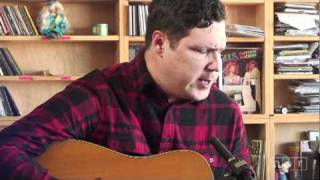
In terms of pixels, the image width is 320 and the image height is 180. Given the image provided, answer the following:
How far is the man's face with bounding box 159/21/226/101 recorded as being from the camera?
130 cm

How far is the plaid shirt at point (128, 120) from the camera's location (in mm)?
1301

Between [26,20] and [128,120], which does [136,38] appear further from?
[128,120]

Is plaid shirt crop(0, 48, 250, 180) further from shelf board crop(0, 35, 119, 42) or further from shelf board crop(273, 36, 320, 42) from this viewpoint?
shelf board crop(273, 36, 320, 42)

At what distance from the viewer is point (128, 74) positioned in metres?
1.46

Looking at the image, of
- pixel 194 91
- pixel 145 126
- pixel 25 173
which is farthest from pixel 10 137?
pixel 194 91

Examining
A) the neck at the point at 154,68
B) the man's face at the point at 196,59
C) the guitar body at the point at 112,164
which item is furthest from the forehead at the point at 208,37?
the guitar body at the point at 112,164

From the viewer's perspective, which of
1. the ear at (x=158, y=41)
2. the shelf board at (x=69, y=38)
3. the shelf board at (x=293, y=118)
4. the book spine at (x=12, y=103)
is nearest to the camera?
the ear at (x=158, y=41)

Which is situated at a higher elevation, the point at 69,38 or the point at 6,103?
the point at 69,38

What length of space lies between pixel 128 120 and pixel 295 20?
1901mm

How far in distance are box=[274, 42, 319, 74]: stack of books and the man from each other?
1606 mm

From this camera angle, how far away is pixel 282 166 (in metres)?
3.12

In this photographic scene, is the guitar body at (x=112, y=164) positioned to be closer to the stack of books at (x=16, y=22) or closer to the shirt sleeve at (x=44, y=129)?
the shirt sleeve at (x=44, y=129)

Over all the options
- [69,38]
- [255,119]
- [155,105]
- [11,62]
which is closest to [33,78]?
[11,62]

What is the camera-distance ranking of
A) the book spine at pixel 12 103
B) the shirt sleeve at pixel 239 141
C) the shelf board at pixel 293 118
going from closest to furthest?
the shirt sleeve at pixel 239 141
the book spine at pixel 12 103
the shelf board at pixel 293 118
